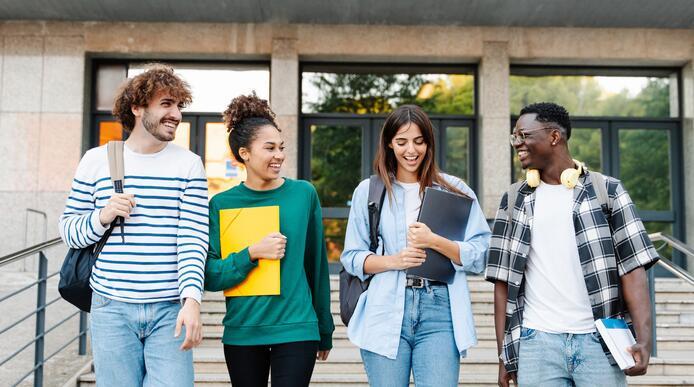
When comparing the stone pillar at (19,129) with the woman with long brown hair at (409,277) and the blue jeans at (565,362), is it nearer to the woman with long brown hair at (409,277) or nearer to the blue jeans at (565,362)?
the woman with long brown hair at (409,277)

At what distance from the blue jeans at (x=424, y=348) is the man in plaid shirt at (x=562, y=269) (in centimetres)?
26

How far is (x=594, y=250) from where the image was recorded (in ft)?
Result: 8.84

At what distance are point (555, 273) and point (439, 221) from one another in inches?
21.7

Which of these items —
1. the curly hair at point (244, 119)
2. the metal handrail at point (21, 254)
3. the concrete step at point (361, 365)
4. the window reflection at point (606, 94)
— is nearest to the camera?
the curly hair at point (244, 119)

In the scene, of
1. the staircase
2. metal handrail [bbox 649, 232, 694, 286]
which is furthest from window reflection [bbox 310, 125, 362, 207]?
metal handrail [bbox 649, 232, 694, 286]

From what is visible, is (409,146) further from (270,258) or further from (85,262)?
(85,262)

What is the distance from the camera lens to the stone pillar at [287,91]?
10.1m

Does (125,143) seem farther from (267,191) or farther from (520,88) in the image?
Result: (520,88)

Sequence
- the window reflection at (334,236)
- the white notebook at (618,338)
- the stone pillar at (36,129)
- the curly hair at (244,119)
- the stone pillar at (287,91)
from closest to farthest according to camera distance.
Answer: the white notebook at (618,338) < the curly hair at (244,119) < the stone pillar at (36,129) < the stone pillar at (287,91) < the window reflection at (334,236)

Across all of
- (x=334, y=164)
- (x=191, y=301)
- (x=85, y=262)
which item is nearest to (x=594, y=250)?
(x=191, y=301)

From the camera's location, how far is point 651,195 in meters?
10.9

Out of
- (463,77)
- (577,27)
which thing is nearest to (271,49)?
(463,77)

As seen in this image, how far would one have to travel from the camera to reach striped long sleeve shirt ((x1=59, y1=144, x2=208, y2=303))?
104 inches

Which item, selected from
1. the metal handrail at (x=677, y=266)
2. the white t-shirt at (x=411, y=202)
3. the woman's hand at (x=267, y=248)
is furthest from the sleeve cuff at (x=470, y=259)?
the metal handrail at (x=677, y=266)
